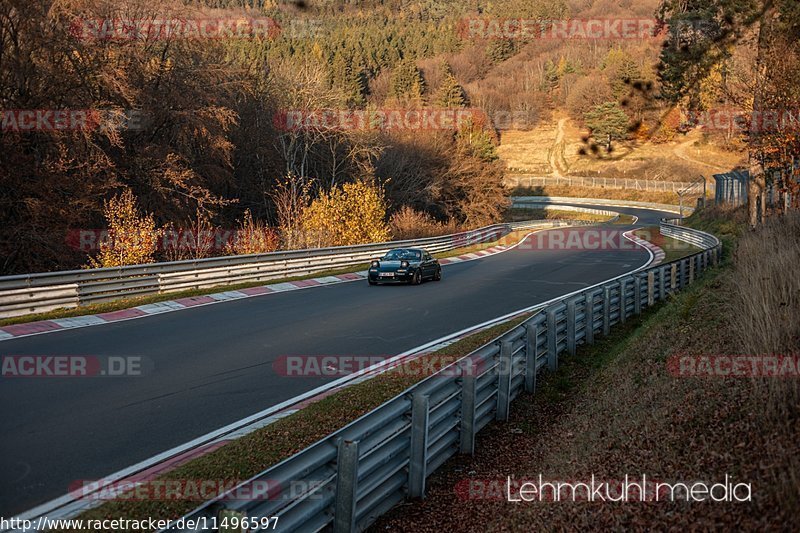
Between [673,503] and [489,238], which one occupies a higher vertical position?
[673,503]

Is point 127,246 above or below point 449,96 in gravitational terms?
below

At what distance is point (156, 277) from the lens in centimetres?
1931

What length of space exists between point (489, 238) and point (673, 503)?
140ft

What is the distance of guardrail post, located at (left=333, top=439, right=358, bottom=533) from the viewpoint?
17.2 ft

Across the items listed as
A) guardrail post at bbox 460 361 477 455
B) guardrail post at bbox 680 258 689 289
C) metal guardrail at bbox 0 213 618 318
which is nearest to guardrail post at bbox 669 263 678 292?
guardrail post at bbox 680 258 689 289

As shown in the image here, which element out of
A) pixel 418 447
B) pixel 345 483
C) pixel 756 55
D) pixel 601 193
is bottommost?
pixel 601 193

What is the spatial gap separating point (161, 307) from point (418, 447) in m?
12.3

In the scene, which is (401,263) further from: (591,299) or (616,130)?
(616,130)

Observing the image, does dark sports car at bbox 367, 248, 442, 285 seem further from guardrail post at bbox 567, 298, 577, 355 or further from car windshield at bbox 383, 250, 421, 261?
guardrail post at bbox 567, 298, 577, 355

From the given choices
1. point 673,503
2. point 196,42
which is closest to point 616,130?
point 196,42

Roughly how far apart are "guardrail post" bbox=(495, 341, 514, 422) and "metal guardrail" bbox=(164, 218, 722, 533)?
13 mm

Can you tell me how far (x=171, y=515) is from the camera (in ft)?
18.8

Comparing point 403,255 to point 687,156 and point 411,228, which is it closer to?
point 411,228

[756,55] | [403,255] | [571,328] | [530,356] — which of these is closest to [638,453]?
[530,356]
